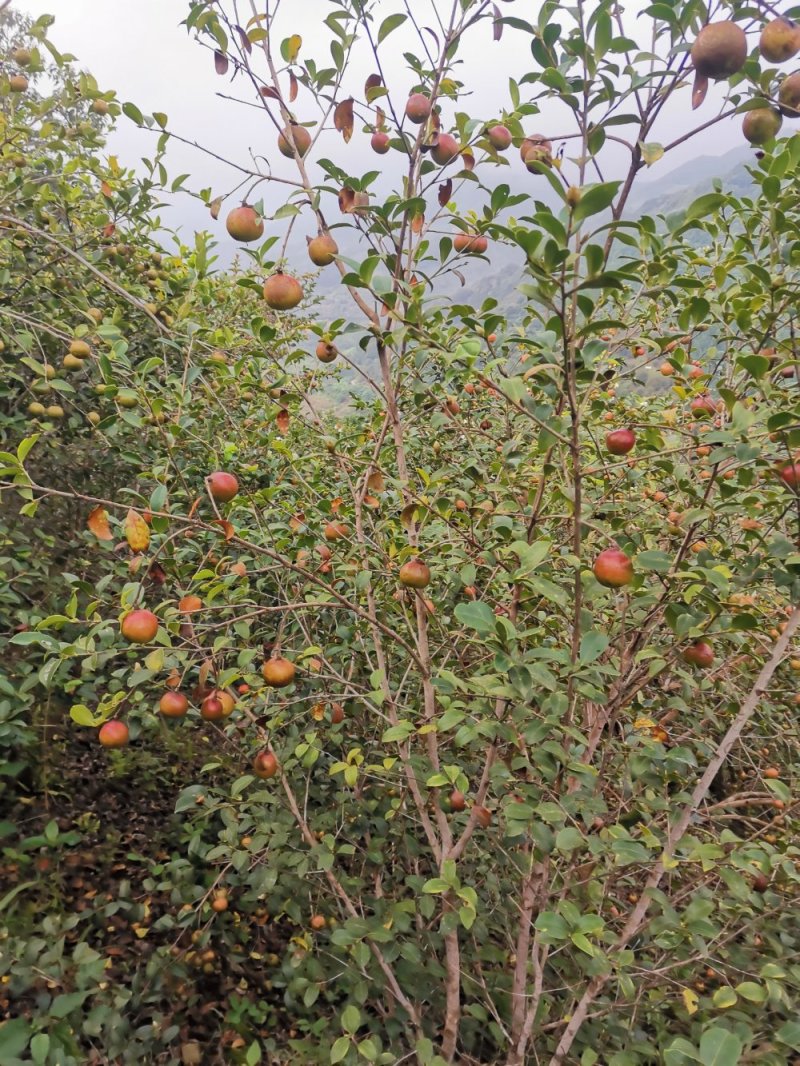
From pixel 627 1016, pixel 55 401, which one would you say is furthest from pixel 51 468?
pixel 627 1016

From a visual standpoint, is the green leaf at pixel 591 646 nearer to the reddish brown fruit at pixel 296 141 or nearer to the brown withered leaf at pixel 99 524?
the brown withered leaf at pixel 99 524

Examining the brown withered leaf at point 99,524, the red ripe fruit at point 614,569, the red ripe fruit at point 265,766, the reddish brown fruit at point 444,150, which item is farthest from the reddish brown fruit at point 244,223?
the red ripe fruit at point 265,766

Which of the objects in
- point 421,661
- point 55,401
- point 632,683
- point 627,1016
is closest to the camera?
point 632,683

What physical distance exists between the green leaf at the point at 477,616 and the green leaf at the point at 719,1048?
2.68 ft

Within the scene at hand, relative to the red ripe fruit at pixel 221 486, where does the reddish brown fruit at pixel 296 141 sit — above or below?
above

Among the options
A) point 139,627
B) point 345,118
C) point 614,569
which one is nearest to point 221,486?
point 139,627

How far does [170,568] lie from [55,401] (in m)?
1.68

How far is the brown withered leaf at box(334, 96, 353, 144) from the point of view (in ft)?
5.06

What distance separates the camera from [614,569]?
1219 millimetres

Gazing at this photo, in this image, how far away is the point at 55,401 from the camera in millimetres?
2857

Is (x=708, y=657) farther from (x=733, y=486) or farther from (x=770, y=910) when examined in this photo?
(x=770, y=910)

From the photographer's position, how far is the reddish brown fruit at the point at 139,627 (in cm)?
122

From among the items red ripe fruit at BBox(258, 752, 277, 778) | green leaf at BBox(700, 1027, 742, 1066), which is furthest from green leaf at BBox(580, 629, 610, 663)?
red ripe fruit at BBox(258, 752, 277, 778)

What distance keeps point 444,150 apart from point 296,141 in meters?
0.40
